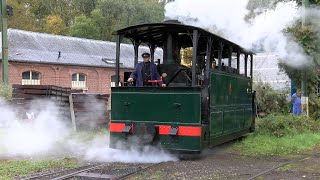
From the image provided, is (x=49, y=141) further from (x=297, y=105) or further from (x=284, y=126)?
(x=297, y=105)

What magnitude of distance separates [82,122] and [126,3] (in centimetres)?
3379

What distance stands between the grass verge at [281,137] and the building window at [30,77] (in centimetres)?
1931

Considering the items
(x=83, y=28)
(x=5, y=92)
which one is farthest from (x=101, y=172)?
(x=83, y=28)

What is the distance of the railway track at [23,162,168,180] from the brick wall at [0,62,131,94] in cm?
2089

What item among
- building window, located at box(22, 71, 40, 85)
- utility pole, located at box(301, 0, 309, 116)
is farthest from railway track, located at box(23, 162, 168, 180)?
building window, located at box(22, 71, 40, 85)

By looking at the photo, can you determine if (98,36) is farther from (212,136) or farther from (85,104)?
(212,136)

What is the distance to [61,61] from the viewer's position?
99.0 ft

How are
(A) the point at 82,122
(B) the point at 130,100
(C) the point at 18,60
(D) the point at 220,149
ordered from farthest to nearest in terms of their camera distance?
(C) the point at 18,60
(A) the point at 82,122
(D) the point at 220,149
(B) the point at 130,100

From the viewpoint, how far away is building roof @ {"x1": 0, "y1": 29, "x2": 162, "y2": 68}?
28875mm

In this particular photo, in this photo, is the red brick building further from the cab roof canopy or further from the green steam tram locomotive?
the green steam tram locomotive

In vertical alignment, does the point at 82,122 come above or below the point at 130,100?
below

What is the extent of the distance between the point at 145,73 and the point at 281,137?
4.75 meters

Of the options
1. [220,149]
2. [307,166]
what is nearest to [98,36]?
[220,149]

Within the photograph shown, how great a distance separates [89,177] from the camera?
736 centimetres
